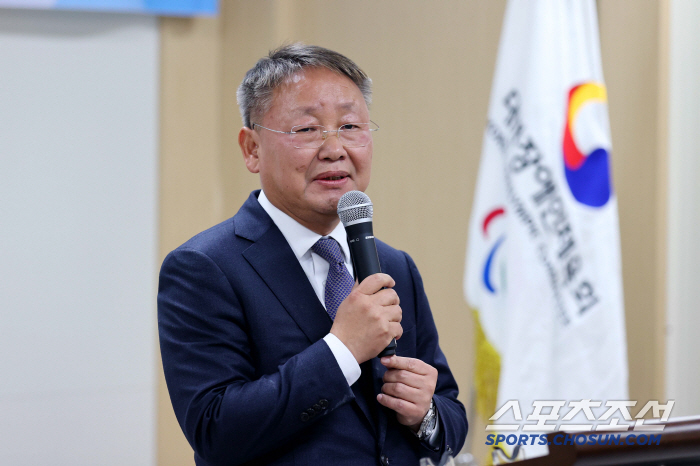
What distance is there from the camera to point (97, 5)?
346cm

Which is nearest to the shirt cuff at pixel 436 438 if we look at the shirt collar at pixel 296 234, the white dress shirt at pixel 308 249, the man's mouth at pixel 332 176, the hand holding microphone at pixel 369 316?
the white dress shirt at pixel 308 249

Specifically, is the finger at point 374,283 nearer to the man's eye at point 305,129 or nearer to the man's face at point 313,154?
the man's face at point 313,154

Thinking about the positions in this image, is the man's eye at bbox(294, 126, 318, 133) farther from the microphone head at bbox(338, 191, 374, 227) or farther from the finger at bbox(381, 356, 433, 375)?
the finger at bbox(381, 356, 433, 375)

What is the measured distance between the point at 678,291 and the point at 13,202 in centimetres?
302

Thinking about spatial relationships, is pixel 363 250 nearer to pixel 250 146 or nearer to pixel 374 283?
pixel 374 283

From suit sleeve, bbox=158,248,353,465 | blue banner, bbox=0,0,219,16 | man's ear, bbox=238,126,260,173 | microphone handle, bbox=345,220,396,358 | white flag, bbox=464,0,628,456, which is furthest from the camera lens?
blue banner, bbox=0,0,219,16

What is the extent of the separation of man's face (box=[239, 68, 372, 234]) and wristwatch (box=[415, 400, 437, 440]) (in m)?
0.43

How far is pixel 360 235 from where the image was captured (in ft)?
4.33

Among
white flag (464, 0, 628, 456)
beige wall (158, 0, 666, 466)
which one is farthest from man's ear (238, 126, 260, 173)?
beige wall (158, 0, 666, 466)

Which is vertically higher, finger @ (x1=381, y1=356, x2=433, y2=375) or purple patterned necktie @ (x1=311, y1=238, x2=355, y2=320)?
purple patterned necktie @ (x1=311, y1=238, x2=355, y2=320)

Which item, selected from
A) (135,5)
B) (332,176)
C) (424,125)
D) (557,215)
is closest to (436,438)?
(332,176)

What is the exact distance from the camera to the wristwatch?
1.38 meters

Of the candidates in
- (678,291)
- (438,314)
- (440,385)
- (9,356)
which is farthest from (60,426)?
(678,291)

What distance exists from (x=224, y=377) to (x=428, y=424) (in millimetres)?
425
